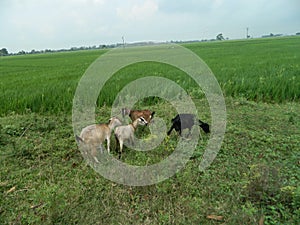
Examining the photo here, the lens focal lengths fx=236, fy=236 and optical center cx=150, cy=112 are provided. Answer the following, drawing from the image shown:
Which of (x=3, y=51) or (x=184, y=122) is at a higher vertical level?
(x=3, y=51)

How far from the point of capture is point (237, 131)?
11.1 feet

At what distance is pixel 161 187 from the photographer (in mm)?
2252

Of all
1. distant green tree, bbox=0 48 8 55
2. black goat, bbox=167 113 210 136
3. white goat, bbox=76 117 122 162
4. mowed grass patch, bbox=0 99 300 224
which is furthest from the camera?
distant green tree, bbox=0 48 8 55

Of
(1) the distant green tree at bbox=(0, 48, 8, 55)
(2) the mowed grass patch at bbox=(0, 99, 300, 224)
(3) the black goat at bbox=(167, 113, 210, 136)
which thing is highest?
(1) the distant green tree at bbox=(0, 48, 8, 55)

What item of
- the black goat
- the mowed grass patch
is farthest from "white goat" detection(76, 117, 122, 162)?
the black goat

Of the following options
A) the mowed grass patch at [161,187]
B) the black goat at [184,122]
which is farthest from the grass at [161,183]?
the black goat at [184,122]

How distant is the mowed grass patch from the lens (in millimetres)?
1912

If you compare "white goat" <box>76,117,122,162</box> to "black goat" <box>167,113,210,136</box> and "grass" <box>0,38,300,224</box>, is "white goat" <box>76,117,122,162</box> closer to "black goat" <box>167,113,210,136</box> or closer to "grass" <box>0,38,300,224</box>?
"grass" <box>0,38,300,224</box>

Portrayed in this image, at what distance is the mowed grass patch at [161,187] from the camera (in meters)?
1.91

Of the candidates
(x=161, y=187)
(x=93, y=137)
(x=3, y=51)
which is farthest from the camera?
(x=3, y=51)

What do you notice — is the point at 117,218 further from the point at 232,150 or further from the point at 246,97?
the point at 246,97

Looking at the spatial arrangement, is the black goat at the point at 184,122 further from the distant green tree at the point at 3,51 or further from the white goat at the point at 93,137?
the distant green tree at the point at 3,51

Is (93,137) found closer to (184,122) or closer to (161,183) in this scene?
(161,183)

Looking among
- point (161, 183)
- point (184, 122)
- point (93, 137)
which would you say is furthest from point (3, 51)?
point (161, 183)
